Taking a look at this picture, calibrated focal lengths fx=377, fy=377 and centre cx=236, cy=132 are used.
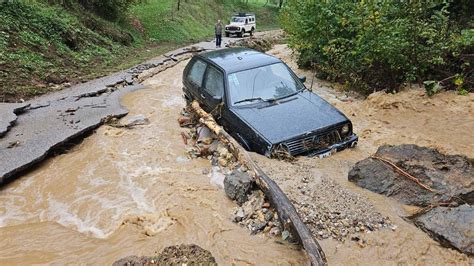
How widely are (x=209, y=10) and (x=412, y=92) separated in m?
32.2

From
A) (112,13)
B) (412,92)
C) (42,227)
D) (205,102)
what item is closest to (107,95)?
(205,102)

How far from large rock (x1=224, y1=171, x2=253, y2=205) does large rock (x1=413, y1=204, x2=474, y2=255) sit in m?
1.99

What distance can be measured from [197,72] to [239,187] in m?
3.69

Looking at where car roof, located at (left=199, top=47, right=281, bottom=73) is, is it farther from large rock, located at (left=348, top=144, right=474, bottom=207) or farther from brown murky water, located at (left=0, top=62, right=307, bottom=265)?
large rock, located at (left=348, top=144, right=474, bottom=207)

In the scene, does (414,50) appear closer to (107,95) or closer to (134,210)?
(134,210)

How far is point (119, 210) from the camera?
511 cm

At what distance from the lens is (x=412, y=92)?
875 centimetres

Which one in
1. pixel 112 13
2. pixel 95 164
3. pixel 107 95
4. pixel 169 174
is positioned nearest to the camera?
pixel 169 174

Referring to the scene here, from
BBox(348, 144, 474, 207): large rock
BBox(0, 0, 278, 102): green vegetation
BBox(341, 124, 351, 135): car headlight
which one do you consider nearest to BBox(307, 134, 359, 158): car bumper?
BBox(341, 124, 351, 135): car headlight

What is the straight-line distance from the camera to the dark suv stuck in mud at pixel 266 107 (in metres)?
5.58

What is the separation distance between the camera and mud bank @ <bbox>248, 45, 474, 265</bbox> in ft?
12.4

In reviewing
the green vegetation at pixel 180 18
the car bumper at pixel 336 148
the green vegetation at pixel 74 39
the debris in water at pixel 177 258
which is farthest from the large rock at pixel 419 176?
the green vegetation at pixel 180 18

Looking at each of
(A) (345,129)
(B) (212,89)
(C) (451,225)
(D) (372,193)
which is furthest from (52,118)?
(C) (451,225)

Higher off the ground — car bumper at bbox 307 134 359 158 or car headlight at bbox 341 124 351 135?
car headlight at bbox 341 124 351 135
